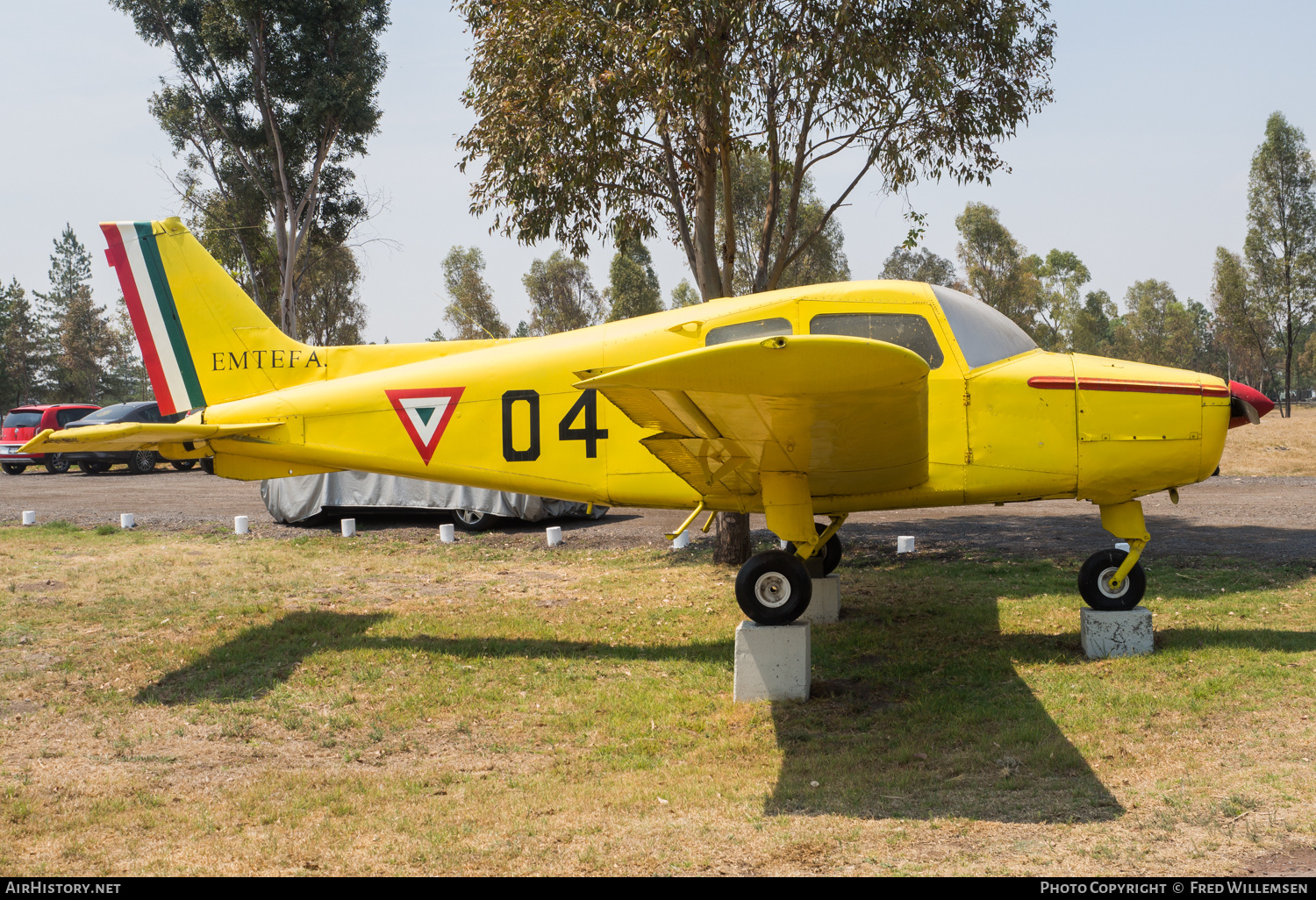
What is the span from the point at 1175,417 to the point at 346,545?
35.4ft

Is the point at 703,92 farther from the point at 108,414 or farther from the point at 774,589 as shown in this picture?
the point at 108,414

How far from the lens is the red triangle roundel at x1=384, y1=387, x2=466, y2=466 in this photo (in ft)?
24.0

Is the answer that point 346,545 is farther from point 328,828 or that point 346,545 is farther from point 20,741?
point 328,828

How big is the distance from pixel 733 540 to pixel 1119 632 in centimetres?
496

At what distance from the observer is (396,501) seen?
47.3ft

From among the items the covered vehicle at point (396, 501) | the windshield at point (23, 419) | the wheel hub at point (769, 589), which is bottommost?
the wheel hub at point (769, 589)

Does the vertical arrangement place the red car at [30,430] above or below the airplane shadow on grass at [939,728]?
above

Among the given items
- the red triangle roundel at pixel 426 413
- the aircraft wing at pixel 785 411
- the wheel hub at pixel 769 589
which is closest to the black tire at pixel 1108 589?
the aircraft wing at pixel 785 411

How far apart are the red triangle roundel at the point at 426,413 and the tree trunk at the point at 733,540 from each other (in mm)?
4335

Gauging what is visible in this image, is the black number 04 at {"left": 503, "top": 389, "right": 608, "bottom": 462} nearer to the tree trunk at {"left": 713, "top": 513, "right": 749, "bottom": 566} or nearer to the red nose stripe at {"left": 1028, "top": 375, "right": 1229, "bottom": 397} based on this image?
the red nose stripe at {"left": 1028, "top": 375, "right": 1229, "bottom": 397}

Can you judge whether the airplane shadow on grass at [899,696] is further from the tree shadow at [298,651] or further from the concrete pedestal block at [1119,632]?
the concrete pedestal block at [1119,632]

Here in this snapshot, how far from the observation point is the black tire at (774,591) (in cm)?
603

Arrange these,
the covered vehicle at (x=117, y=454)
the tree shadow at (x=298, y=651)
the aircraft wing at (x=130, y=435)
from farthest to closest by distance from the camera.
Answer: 1. the covered vehicle at (x=117, y=454)
2. the tree shadow at (x=298, y=651)
3. the aircraft wing at (x=130, y=435)

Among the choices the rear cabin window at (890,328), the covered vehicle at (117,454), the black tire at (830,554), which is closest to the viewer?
the rear cabin window at (890,328)
